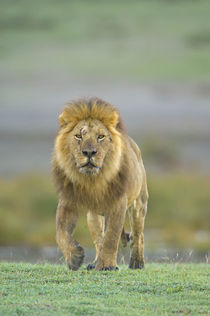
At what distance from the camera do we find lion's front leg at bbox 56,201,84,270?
7734 millimetres

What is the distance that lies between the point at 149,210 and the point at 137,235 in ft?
33.5

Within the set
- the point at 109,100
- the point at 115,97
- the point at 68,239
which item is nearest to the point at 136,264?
the point at 68,239

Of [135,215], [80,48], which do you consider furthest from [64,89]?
[135,215]

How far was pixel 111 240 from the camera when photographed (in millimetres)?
7922

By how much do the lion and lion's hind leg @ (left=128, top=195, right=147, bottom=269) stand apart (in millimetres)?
724

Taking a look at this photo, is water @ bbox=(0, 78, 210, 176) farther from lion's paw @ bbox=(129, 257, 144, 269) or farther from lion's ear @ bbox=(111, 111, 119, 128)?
lion's ear @ bbox=(111, 111, 119, 128)

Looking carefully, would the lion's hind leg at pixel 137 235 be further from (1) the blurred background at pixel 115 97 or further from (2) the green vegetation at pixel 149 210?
(2) the green vegetation at pixel 149 210

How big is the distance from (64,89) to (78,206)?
33.2 metres

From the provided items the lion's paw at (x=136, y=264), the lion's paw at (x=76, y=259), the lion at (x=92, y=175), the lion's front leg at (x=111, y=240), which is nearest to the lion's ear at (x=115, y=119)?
the lion at (x=92, y=175)

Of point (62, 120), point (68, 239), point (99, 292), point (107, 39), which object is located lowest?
point (99, 292)

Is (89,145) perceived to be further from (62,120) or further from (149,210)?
(149,210)

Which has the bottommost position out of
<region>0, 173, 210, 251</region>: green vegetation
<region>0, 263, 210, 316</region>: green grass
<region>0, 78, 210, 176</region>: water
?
<region>0, 263, 210, 316</region>: green grass

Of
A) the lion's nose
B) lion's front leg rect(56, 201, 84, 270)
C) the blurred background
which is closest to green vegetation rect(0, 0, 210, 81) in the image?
the blurred background

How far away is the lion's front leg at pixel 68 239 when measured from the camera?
7.73 m
